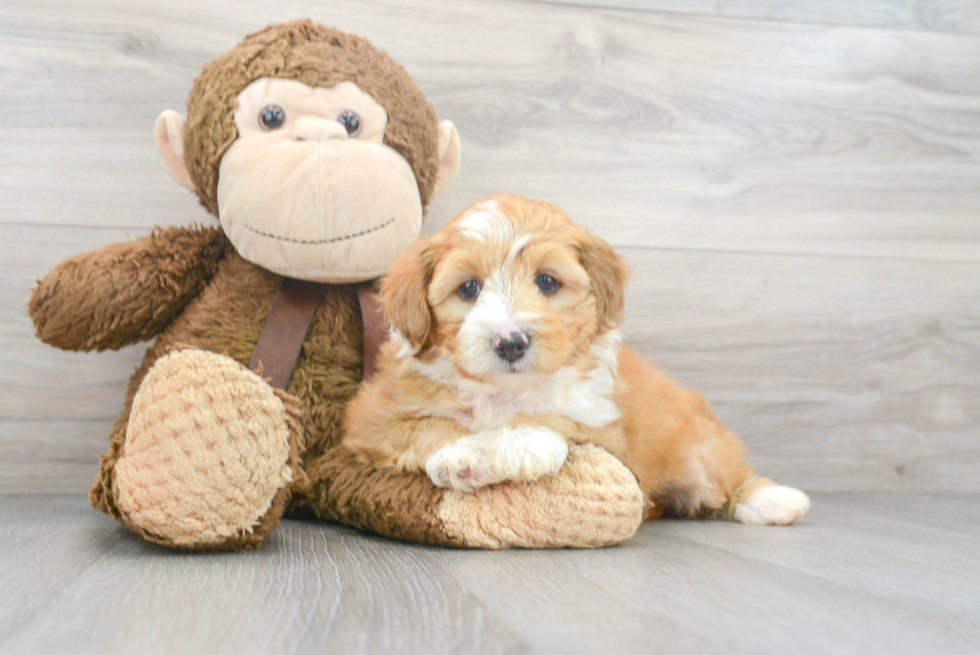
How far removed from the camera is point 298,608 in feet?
2.95

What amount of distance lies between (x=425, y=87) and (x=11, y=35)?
956 millimetres

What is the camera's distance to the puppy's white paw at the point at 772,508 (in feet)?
5.35

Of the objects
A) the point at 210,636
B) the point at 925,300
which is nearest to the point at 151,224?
the point at 210,636

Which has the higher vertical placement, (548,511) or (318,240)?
(318,240)

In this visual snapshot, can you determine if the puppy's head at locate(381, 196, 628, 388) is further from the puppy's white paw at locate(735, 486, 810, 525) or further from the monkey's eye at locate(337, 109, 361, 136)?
the puppy's white paw at locate(735, 486, 810, 525)

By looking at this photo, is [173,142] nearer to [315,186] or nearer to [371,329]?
[315,186]

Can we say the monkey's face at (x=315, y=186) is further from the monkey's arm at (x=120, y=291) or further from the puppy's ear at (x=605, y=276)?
the puppy's ear at (x=605, y=276)

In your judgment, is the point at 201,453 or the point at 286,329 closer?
the point at 201,453

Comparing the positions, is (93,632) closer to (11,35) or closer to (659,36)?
(11,35)

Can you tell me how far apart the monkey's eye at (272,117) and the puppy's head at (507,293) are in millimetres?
396

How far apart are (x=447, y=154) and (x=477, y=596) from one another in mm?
1073

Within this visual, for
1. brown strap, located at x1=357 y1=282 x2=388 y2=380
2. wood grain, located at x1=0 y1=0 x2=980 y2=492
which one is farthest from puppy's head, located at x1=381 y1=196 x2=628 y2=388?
wood grain, located at x1=0 y1=0 x2=980 y2=492

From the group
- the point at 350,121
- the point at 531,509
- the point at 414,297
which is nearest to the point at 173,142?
the point at 350,121

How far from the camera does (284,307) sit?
1598mm
